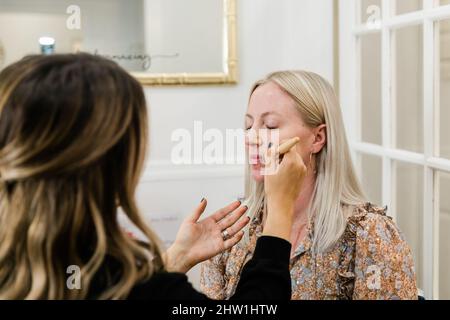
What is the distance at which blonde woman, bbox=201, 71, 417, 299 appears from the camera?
113 cm

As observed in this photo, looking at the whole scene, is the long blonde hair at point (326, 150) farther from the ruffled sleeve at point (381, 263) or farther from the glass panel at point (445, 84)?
A: the glass panel at point (445, 84)

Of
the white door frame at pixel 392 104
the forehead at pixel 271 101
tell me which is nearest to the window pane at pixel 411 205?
the white door frame at pixel 392 104

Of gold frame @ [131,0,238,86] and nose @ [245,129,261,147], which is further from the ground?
gold frame @ [131,0,238,86]

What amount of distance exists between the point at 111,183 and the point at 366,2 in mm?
1173

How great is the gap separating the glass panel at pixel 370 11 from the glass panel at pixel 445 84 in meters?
0.31

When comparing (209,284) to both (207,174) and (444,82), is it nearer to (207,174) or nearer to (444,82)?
(207,174)

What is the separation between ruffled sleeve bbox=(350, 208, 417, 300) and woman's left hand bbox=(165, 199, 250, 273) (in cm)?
25

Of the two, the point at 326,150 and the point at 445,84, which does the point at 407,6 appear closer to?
the point at 445,84

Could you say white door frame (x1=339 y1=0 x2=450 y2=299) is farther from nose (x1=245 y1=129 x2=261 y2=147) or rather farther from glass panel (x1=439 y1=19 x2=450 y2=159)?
nose (x1=245 y1=129 x2=261 y2=147)

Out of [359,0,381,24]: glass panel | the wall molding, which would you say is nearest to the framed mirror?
the wall molding

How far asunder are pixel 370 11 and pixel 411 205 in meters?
0.56
